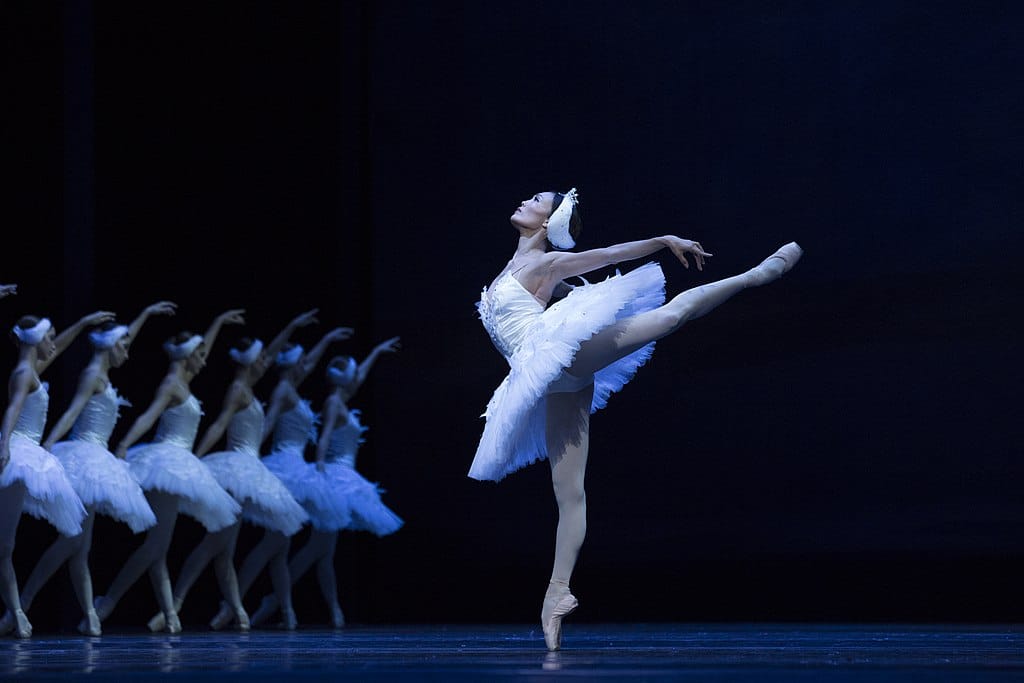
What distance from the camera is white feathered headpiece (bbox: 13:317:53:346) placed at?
5.31 m

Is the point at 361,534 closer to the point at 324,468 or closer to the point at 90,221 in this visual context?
the point at 324,468

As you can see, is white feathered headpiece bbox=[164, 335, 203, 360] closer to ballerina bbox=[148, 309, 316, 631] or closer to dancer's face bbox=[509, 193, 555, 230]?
ballerina bbox=[148, 309, 316, 631]

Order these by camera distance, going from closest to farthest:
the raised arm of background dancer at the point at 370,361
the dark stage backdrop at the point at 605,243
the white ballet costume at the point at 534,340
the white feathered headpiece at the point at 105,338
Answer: the white ballet costume at the point at 534,340 < the white feathered headpiece at the point at 105,338 < the dark stage backdrop at the point at 605,243 < the raised arm of background dancer at the point at 370,361

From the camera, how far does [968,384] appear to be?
648 cm

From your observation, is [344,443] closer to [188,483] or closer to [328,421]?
[328,421]

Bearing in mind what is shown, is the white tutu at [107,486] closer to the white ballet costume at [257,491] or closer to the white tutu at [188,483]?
the white tutu at [188,483]

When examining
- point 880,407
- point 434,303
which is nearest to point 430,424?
point 434,303

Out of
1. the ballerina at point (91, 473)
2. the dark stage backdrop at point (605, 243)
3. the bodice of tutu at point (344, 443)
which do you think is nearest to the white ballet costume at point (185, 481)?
the ballerina at point (91, 473)

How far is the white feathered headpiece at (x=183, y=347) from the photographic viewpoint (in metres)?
6.14

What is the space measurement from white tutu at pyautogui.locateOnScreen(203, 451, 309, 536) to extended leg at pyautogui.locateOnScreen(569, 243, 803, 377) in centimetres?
276

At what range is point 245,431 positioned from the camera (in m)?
6.50

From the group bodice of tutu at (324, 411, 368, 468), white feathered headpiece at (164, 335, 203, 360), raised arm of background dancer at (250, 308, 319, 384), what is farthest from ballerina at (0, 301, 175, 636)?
bodice of tutu at (324, 411, 368, 468)

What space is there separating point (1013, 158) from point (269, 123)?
13.1ft

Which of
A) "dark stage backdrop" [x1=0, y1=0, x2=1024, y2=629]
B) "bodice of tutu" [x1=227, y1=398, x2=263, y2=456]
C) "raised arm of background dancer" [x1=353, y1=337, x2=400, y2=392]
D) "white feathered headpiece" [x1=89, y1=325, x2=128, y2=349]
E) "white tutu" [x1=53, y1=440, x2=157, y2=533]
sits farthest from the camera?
"raised arm of background dancer" [x1=353, y1=337, x2=400, y2=392]
